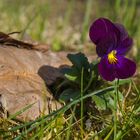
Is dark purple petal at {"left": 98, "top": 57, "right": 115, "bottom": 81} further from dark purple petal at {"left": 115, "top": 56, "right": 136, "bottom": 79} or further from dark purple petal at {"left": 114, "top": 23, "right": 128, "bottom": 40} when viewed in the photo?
dark purple petal at {"left": 114, "top": 23, "right": 128, "bottom": 40}

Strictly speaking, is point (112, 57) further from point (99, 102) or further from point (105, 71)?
point (99, 102)

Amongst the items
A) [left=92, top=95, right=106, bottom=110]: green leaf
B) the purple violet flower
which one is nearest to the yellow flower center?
the purple violet flower

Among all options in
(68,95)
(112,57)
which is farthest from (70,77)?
(112,57)

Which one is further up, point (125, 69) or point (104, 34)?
point (104, 34)

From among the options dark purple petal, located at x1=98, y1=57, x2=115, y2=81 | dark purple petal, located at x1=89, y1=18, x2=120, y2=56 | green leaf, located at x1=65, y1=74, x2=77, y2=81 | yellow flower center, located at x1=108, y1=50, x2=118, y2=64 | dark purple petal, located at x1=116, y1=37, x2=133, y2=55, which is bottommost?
green leaf, located at x1=65, y1=74, x2=77, y2=81

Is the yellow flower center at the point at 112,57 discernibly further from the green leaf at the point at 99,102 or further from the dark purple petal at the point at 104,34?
the green leaf at the point at 99,102

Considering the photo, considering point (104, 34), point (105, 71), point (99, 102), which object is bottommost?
point (99, 102)

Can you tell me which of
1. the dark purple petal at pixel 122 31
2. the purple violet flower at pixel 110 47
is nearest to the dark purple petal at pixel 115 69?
the purple violet flower at pixel 110 47
